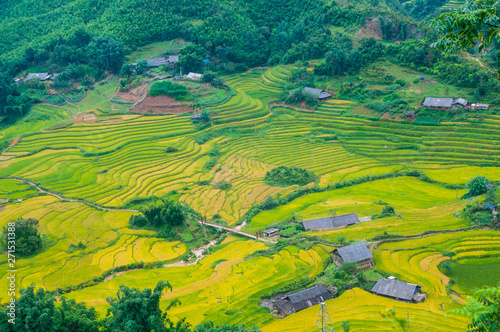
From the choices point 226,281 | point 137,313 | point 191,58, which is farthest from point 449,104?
point 137,313

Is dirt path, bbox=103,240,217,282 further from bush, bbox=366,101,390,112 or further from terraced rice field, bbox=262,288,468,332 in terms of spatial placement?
bush, bbox=366,101,390,112

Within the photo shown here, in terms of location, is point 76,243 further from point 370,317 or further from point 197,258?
point 370,317

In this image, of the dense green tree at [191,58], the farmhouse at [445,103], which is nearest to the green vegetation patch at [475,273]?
the farmhouse at [445,103]

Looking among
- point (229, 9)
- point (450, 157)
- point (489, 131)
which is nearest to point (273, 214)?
point (450, 157)

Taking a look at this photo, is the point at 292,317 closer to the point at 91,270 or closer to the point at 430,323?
the point at 430,323

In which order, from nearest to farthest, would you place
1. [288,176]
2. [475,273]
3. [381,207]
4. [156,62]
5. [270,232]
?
[475,273] → [270,232] → [381,207] → [288,176] → [156,62]

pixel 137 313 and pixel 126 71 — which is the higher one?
pixel 137 313
